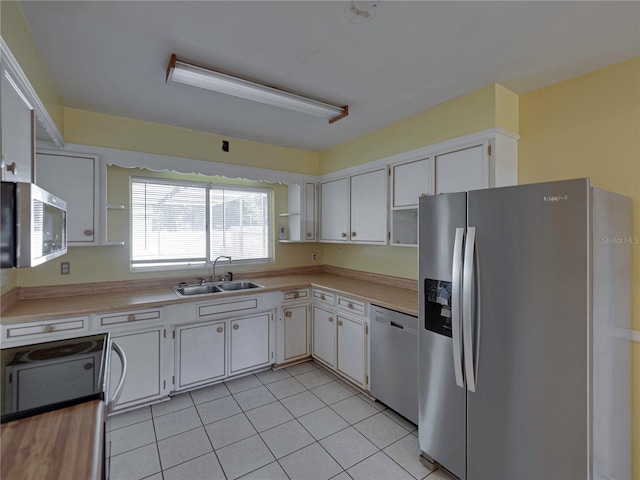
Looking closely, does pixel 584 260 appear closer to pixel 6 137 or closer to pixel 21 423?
pixel 21 423

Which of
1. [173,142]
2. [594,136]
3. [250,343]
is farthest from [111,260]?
[594,136]

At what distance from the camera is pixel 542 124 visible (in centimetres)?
228

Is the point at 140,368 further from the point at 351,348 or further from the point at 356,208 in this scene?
the point at 356,208

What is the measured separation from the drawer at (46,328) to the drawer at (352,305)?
6.93 feet

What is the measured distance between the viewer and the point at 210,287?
3326 mm

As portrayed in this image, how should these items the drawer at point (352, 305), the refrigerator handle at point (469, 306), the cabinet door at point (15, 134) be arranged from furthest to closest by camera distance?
the drawer at point (352, 305) → the refrigerator handle at point (469, 306) → the cabinet door at point (15, 134)

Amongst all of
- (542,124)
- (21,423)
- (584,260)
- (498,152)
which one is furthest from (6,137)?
(542,124)

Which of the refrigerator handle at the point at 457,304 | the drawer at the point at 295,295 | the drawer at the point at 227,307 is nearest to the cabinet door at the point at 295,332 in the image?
the drawer at the point at 295,295

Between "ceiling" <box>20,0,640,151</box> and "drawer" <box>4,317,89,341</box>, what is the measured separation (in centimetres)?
175

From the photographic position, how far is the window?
124 inches

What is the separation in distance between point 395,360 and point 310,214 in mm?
2143

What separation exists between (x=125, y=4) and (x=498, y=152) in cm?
244

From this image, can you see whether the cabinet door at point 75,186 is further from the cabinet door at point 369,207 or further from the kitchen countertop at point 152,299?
the cabinet door at point 369,207

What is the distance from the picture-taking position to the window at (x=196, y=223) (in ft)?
10.4
